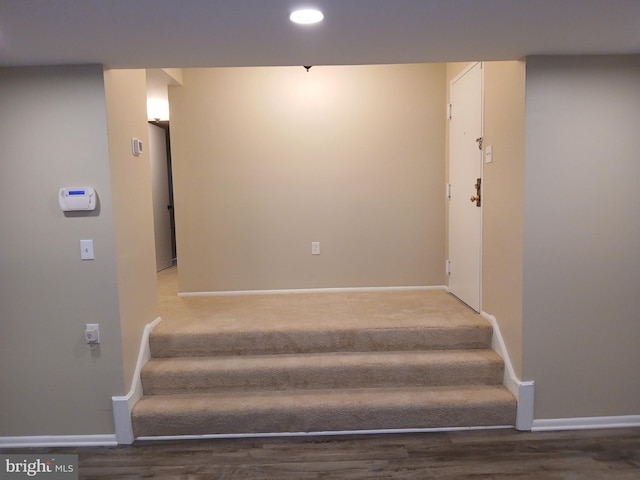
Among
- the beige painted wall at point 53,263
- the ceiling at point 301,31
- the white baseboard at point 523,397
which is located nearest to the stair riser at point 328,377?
the white baseboard at point 523,397

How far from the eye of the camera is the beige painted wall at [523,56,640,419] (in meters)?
2.38

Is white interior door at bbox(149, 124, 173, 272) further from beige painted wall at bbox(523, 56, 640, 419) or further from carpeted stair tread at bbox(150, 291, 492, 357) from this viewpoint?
beige painted wall at bbox(523, 56, 640, 419)

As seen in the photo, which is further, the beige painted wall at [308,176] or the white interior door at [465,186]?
the beige painted wall at [308,176]

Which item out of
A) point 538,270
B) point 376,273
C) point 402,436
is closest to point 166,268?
point 376,273

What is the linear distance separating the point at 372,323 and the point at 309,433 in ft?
2.71

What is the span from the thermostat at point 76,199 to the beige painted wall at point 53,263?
50 millimetres

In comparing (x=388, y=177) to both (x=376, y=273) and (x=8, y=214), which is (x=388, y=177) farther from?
(x=8, y=214)

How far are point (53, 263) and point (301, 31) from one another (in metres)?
1.86

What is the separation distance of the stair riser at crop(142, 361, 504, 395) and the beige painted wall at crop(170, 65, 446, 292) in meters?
1.34

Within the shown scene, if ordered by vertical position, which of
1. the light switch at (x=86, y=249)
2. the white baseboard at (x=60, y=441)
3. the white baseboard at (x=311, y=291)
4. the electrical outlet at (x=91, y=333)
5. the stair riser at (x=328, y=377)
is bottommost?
the white baseboard at (x=60, y=441)

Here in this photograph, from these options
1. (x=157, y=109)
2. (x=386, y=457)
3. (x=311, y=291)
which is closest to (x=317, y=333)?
(x=386, y=457)

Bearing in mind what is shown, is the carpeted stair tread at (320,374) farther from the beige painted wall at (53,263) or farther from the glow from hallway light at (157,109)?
the glow from hallway light at (157,109)

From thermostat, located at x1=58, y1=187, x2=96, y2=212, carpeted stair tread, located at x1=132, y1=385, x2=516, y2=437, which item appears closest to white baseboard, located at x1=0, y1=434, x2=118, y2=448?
carpeted stair tread, located at x1=132, y1=385, x2=516, y2=437

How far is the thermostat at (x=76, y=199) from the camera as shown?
2.34 meters
